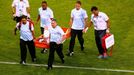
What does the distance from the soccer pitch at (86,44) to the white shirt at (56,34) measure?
1191mm

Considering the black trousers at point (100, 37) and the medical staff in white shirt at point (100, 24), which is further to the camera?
the black trousers at point (100, 37)

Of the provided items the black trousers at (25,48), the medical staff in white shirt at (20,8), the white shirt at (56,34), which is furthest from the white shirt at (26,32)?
the medical staff in white shirt at (20,8)

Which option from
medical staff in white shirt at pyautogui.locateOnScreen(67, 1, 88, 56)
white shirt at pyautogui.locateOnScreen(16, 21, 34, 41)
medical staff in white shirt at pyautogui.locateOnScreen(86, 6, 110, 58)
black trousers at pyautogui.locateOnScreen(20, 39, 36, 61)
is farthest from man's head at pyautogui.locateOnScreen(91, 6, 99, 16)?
black trousers at pyautogui.locateOnScreen(20, 39, 36, 61)

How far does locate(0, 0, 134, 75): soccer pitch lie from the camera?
696 inches

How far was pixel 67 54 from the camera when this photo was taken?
768 inches

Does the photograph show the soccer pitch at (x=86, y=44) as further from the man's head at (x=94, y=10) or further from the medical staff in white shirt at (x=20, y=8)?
the man's head at (x=94, y=10)

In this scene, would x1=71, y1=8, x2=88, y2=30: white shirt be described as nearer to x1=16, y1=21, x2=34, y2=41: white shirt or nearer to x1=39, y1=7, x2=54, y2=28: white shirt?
x1=39, y1=7, x2=54, y2=28: white shirt

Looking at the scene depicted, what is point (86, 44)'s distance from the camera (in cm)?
2088

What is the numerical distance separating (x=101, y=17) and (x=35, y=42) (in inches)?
123

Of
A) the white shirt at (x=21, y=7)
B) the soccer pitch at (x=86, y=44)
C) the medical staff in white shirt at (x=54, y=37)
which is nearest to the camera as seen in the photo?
the medical staff in white shirt at (x=54, y=37)

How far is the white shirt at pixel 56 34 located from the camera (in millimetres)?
17391

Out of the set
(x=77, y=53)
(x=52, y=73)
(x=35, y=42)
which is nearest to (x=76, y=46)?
(x=77, y=53)

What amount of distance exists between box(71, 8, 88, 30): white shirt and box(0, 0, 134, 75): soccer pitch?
1.28 meters

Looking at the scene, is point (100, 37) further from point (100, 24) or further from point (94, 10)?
point (94, 10)
